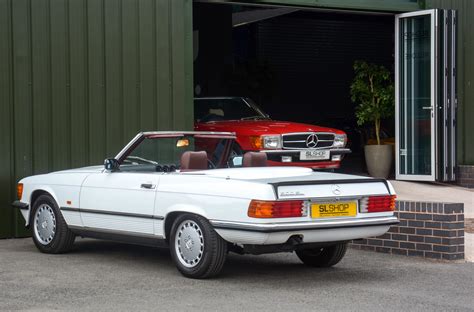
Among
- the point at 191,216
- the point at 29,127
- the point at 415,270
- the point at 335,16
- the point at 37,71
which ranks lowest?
the point at 415,270

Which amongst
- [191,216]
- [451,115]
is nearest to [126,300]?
[191,216]

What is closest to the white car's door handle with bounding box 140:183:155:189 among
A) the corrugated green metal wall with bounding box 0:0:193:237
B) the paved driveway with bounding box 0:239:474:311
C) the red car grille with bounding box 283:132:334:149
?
the paved driveway with bounding box 0:239:474:311

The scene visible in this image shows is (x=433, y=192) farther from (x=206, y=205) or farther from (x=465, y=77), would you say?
(x=206, y=205)

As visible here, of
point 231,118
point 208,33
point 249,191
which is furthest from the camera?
point 208,33

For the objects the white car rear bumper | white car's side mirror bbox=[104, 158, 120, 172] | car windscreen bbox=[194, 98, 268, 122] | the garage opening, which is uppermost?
the garage opening

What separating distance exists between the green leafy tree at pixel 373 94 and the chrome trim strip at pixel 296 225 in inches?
361

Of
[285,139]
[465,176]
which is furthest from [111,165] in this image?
[465,176]

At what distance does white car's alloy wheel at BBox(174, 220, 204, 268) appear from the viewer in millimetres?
7285

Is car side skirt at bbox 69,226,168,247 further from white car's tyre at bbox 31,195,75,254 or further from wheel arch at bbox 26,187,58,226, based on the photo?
wheel arch at bbox 26,187,58,226

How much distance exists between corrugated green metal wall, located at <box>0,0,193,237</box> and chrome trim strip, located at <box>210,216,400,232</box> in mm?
4502

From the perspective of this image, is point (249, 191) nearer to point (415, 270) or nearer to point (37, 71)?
point (415, 270)

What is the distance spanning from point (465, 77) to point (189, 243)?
9.32 meters

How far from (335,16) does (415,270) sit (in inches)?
772

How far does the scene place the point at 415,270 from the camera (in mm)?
7996
